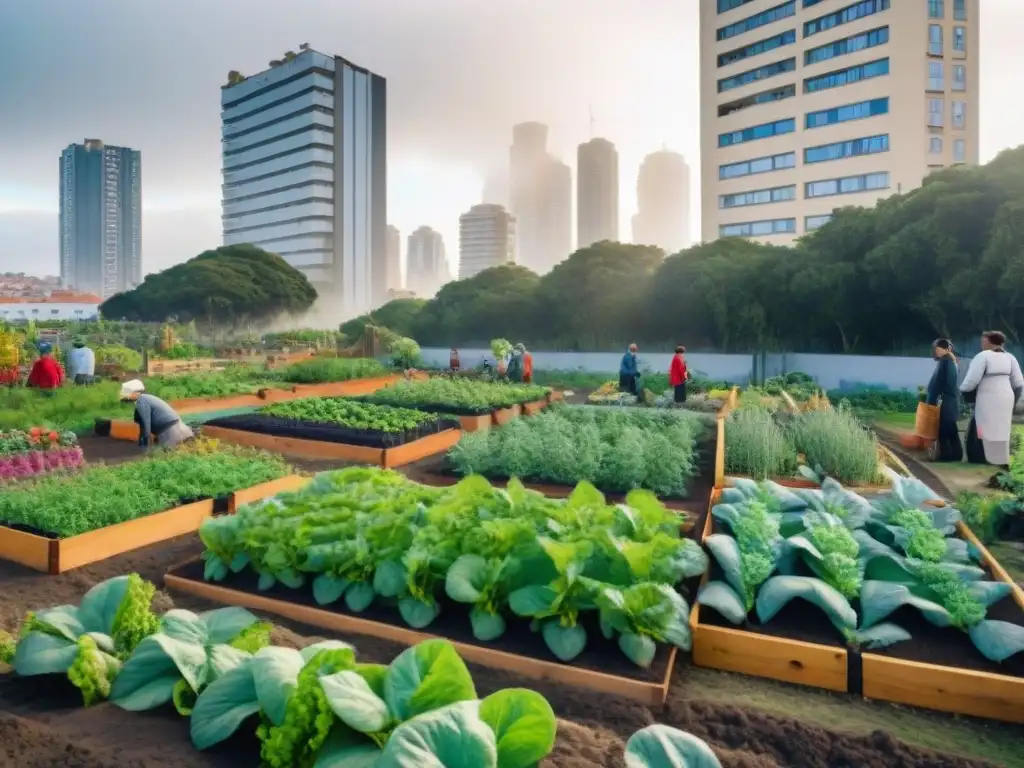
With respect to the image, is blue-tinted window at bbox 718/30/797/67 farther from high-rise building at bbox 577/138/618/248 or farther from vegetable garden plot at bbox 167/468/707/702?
high-rise building at bbox 577/138/618/248

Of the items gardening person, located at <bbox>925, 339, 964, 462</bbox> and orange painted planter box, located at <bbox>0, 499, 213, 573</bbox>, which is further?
gardening person, located at <bbox>925, 339, 964, 462</bbox>

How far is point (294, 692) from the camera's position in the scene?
7.05ft

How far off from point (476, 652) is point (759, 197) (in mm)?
48215

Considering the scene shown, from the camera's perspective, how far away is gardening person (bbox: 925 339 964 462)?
28.6 ft

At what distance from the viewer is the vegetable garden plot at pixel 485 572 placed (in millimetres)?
3180

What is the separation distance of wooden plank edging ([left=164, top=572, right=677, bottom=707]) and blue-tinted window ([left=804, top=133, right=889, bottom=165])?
4478cm

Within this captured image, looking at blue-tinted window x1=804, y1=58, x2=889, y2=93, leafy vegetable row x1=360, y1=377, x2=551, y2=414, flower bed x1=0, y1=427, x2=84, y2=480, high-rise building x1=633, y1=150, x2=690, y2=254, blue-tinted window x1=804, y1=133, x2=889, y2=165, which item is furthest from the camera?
high-rise building x1=633, y1=150, x2=690, y2=254

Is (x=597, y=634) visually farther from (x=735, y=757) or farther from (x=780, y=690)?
(x=735, y=757)

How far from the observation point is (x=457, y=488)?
4148 mm

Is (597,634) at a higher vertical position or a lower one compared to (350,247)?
lower

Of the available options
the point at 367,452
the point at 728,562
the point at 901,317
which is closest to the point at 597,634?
the point at 728,562

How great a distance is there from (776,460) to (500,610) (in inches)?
164

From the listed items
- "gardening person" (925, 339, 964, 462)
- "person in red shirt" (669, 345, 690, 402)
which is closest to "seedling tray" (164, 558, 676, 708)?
"gardening person" (925, 339, 964, 462)

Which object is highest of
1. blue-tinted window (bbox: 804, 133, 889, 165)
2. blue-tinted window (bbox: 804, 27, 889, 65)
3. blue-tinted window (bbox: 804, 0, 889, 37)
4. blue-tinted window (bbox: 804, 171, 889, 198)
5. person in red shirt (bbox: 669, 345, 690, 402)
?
blue-tinted window (bbox: 804, 0, 889, 37)
